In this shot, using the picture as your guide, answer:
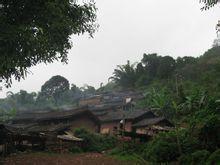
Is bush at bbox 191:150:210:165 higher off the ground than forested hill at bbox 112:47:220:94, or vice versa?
forested hill at bbox 112:47:220:94

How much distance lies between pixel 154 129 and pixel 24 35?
27248 mm

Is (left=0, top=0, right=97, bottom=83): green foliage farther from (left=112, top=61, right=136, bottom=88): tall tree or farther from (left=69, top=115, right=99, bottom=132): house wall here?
(left=112, top=61, right=136, bottom=88): tall tree

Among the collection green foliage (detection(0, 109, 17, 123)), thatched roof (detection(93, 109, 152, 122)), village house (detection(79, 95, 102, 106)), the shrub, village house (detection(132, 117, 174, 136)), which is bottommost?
the shrub

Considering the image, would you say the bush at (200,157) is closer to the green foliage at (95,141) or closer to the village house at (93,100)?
the green foliage at (95,141)

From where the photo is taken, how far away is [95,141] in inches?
1626

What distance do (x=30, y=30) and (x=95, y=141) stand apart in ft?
80.4

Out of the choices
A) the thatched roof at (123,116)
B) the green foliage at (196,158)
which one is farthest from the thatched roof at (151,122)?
the green foliage at (196,158)

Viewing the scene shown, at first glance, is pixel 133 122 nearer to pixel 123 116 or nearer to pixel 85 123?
pixel 123 116

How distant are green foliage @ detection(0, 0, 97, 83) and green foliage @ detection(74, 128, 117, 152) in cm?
1992

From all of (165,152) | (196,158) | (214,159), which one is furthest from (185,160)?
(214,159)

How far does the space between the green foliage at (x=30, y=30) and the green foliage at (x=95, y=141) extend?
1992 centimetres

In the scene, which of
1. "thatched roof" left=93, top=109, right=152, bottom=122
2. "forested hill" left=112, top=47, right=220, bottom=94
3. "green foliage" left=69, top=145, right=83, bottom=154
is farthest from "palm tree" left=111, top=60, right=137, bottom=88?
"green foliage" left=69, top=145, right=83, bottom=154

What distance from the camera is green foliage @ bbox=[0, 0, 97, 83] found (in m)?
18.5

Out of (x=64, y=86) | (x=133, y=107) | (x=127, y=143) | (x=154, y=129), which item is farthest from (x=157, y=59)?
(x=127, y=143)
